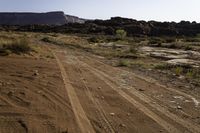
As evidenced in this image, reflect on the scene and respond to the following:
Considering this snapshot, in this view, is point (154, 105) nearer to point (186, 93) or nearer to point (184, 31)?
point (186, 93)

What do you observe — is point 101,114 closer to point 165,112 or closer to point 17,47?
point 165,112

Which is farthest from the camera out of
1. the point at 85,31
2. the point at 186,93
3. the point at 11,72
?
the point at 85,31

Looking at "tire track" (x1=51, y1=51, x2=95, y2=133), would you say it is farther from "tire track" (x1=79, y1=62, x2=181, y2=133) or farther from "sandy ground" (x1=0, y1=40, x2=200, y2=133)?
"tire track" (x1=79, y1=62, x2=181, y2=133)

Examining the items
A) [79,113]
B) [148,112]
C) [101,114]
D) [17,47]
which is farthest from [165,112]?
[17,47]

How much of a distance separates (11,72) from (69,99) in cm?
479

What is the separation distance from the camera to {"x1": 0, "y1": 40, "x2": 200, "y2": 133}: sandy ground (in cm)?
828

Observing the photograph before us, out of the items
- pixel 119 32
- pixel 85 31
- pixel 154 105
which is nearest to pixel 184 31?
pixel 85 31

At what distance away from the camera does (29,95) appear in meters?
10.7

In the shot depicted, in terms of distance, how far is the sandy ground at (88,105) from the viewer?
8281mm

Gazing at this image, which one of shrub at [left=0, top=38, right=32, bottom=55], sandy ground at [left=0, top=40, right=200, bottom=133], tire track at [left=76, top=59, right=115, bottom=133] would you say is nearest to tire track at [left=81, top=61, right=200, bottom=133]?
sandy ground at [left=0, top=40, right=200, bottom=133]

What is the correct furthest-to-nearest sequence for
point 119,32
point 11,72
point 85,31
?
1. point 85,31
2. point 119,32
3. point 11,72

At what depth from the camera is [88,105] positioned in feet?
33.8

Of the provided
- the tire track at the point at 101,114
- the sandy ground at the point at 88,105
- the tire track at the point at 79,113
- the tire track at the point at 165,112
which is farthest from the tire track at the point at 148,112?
the tire track at the point at 79,113

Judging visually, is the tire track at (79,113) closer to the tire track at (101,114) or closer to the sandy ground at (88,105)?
the sandy ground at (88,105)
